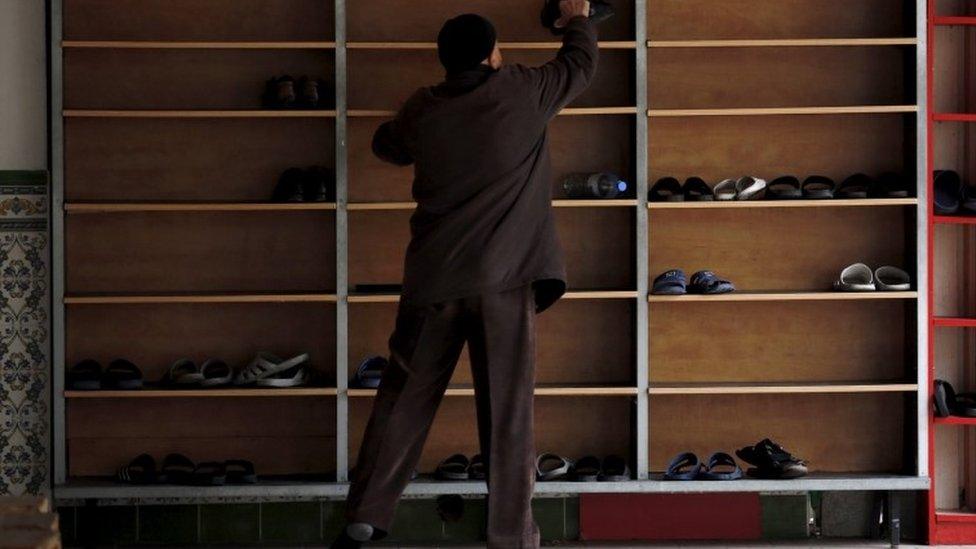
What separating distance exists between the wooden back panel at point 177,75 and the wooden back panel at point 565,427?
1.55 meters

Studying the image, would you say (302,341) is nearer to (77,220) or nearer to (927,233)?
(77,220)

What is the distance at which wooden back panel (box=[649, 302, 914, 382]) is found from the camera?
6.14 m

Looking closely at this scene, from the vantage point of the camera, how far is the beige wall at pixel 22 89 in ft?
19.4

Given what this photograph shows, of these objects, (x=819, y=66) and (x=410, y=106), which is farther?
(x=819, y=66)

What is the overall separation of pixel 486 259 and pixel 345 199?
4.09 ft

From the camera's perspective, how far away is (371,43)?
581cm

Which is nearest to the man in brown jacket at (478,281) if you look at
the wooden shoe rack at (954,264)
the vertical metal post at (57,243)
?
the vertical metal post at (57,243)

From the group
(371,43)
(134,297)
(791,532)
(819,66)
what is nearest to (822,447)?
A: (791,532)

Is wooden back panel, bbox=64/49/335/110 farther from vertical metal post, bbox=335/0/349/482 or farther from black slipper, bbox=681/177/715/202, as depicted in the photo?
black slipper, bbox=681/177/715/202

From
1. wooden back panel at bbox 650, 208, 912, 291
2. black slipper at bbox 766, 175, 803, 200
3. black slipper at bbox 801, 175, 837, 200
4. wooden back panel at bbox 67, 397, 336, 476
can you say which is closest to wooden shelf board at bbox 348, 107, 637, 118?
wooden back panel at bbox 650, 208, 912, 291

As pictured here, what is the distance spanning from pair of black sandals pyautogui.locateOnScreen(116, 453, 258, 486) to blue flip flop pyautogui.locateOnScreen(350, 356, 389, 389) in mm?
581

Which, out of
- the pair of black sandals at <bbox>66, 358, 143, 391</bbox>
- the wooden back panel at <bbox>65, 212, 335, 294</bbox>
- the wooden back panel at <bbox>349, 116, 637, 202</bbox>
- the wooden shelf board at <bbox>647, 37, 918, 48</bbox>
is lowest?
the pair of black sandals at <bbox>66, 358, 143, 391</bbox>

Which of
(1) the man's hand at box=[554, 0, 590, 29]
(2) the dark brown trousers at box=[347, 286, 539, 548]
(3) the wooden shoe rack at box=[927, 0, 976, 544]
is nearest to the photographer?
(2) the dark brown trousers at box=[347, 286, 539, 548]

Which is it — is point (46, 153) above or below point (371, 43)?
below
